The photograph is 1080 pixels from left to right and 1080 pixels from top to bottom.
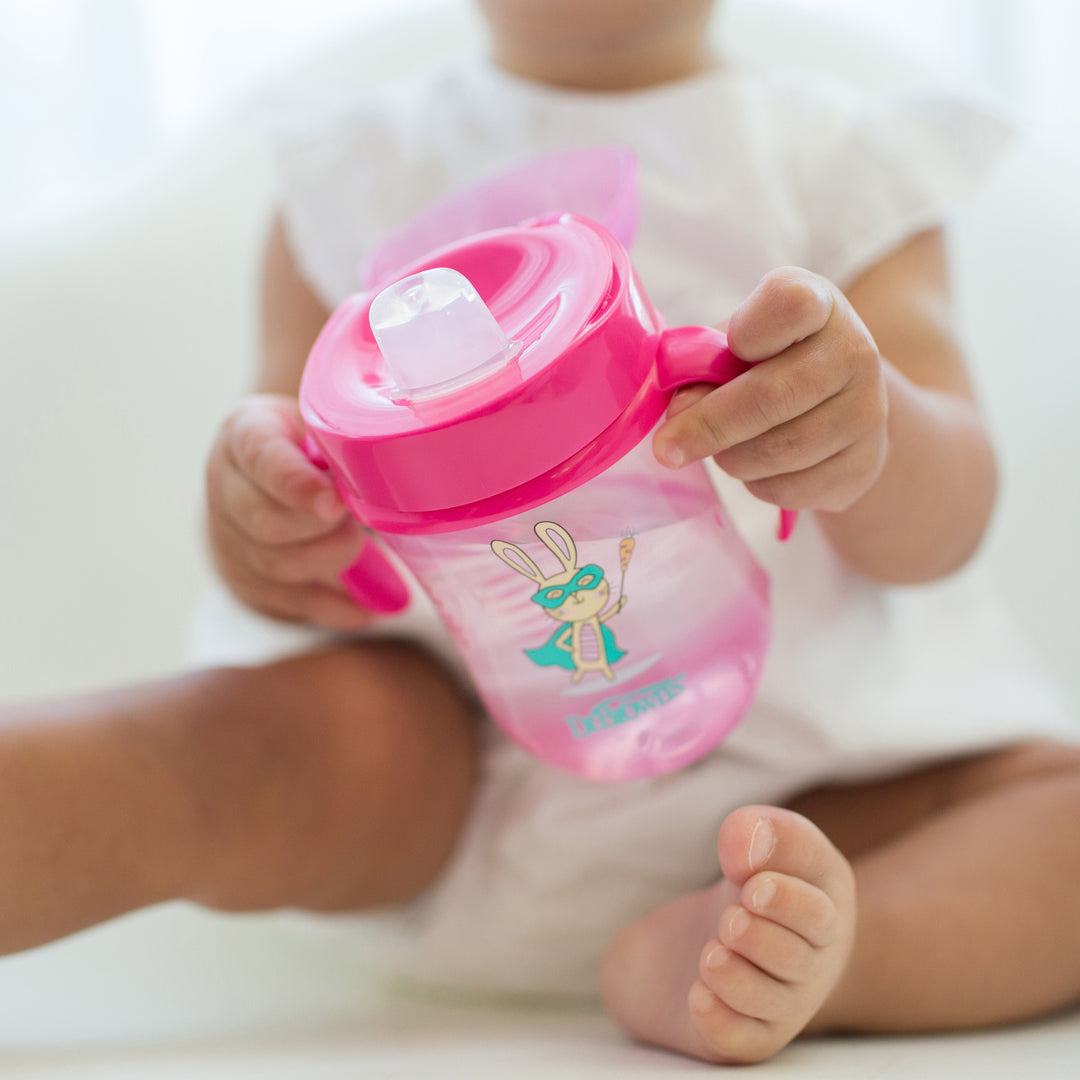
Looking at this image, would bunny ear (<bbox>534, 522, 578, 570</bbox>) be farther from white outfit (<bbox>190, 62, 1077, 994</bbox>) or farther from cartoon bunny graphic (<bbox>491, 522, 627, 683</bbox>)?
Result: white outfit (<bbox>190, 62, 1077, 994</bbox>)

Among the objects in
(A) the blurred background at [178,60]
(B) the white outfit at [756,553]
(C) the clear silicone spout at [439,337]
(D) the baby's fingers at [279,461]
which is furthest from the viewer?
(A) the blurred background at [178,60]

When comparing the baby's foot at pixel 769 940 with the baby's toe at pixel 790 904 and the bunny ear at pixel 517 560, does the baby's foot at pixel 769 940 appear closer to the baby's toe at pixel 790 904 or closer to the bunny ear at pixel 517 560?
the baby's toe at pixel 790 904

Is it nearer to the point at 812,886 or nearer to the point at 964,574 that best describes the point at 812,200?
the point at 964,574

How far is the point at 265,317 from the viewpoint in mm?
752

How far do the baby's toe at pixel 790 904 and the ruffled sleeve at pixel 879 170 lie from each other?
0.35 m

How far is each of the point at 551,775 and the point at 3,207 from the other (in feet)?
2.79

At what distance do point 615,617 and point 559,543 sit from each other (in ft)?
0.15

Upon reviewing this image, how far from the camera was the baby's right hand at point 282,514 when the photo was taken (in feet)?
1.61

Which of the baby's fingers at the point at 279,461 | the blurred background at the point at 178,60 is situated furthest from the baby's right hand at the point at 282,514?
the blurred background at the point at 178,60

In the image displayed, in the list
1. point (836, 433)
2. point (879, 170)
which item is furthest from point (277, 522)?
point (879, 170)

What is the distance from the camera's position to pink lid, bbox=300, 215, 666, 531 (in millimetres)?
374

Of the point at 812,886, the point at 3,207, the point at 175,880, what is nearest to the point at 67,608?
the point at 175,880

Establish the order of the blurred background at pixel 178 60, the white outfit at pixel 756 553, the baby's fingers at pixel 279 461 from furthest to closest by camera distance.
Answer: the blurred background at pixel 178 60 → the white outfit at pixel 756 553 → the baby's fingers at pixel 279 461

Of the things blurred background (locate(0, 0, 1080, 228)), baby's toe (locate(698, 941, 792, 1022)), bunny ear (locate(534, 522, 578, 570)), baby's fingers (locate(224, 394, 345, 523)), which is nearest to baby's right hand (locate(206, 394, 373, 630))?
baby's fingers (locate(224, 394, 345, 523))
